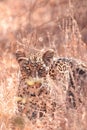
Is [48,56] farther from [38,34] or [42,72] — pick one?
[38,34]

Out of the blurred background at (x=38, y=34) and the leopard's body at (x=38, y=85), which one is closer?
the leopard's body at (x=38, y=85)

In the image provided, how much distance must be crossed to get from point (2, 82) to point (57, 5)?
8237mm

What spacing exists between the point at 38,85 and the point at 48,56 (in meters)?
0.61

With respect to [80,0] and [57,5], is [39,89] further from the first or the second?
[57,5]

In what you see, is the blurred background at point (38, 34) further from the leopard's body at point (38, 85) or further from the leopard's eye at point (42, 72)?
the leopard's eye at point (42, 72)

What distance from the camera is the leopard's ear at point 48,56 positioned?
8836 mm

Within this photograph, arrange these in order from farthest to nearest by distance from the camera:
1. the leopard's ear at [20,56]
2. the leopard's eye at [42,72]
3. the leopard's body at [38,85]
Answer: the leopard's ear at [20,56] → the leopard's eye at [42,72] → the leopard's body at [38,85]

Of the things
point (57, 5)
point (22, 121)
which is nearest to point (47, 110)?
point (22, 121)

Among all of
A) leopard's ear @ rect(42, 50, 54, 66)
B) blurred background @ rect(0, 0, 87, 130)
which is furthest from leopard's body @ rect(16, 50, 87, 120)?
blurred background @ rect(0, 0, 87, 130)

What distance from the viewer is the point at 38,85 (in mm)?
8367

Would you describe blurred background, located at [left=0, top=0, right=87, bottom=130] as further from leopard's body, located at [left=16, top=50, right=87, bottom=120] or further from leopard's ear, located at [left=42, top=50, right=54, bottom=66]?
leopard's ear, located at [left=42, top=50, right=54, bottom=66]

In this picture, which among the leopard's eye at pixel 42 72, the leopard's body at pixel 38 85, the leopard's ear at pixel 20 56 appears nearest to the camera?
the leopard's body at pixel 38 85

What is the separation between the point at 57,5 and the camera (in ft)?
58.2

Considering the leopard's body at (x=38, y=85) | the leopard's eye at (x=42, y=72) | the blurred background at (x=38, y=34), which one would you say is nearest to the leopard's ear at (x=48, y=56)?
the leopard's body at (x=38, y=85)
